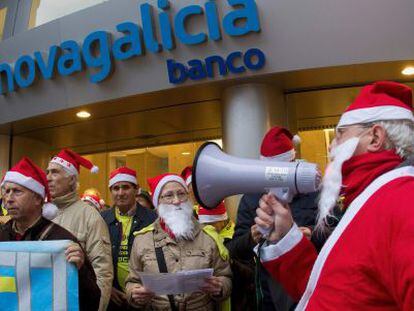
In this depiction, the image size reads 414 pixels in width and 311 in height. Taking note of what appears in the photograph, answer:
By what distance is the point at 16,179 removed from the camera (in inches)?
125

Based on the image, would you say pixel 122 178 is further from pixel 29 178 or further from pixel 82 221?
pixel 29 178

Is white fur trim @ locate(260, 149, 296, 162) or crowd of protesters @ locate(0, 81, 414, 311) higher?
white fur trim @ locate(260, 149, 296, 162)

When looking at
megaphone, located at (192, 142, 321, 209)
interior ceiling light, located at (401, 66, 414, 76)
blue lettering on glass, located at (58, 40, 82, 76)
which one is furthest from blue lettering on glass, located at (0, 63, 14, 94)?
megaphone, located at (192, 142, 321, 209)

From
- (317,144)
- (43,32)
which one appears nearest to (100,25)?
(43,32)

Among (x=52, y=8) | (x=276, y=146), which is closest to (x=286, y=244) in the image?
(x=276, y=146)

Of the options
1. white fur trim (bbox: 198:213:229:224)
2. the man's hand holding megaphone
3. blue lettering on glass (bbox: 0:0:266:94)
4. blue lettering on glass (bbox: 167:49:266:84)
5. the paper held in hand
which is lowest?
the paper held in hand

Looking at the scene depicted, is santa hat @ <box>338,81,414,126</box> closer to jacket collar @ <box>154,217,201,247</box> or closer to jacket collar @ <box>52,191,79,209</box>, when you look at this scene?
jacket collar @ <box>154,217,201,247</box>

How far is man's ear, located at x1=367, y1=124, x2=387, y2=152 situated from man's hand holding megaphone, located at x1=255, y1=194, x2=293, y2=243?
42cm

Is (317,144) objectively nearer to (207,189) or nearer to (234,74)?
(234,74)

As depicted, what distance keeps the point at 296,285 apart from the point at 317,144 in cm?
717

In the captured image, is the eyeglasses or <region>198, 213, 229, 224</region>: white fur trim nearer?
the eyeglasses

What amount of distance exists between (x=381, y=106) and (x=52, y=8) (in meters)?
8.36

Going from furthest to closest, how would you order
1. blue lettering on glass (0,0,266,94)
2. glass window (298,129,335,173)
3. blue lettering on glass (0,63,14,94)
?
glass window (298,129,335,173) → blue lettering on glass (0,63,14,94) → blue lettering on glass (0,0,266,94)

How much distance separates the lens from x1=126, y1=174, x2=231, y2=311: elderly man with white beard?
10.4ft
